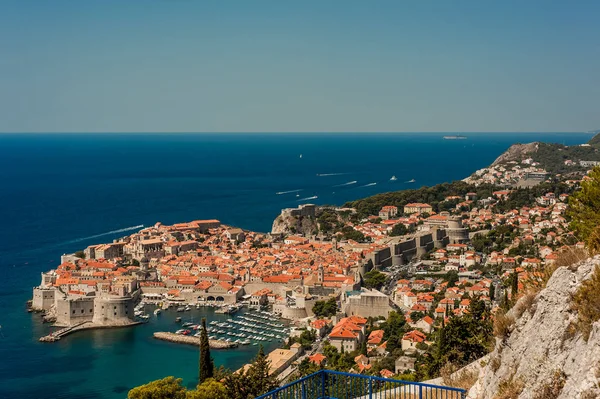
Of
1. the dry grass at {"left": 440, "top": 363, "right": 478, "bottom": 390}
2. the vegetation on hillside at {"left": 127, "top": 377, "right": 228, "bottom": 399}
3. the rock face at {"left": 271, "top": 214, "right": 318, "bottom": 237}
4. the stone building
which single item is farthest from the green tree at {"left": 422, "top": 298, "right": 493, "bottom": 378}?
the rock face at {"left": 271, "top": 214, "right": 318, "bottom": 237}

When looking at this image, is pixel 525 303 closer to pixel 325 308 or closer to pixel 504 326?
pixel 504 326

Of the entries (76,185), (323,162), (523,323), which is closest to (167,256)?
(523,323)

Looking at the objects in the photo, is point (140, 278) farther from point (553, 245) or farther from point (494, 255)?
point (553, 245)

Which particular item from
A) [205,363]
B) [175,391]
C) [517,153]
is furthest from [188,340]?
[517,153]

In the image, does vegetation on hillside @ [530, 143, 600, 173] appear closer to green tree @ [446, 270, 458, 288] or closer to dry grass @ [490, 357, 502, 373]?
green tree @ [446, 270, 458, 288]

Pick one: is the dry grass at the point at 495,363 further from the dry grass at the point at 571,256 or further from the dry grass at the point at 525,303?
the dry grass at the point at 571,256

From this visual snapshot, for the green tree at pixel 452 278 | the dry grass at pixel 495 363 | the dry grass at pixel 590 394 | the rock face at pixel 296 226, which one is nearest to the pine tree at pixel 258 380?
the dry grass at pixel 495 363
